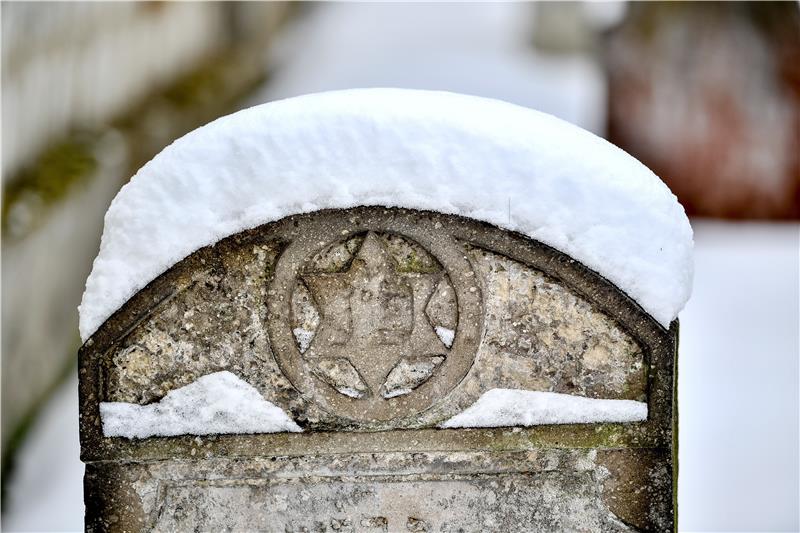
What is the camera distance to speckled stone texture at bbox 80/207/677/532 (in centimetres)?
184

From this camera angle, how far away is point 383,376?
1.88 m

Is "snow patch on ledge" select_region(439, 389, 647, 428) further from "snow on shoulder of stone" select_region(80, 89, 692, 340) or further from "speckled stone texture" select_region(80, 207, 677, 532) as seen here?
"snow on shoulder of stone" select_region(80, 89, 692, 340)

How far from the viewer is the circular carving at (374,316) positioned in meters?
1.83

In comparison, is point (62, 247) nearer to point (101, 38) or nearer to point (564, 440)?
point (101, 38)

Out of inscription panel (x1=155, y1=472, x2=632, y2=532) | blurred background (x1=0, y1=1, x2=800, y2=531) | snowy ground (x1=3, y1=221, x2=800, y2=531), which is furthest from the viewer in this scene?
blurred background (x1=0, y1=1, x2=800, y2=531)

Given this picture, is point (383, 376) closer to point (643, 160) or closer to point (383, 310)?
point (383, 310)

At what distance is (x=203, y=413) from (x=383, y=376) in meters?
0.35

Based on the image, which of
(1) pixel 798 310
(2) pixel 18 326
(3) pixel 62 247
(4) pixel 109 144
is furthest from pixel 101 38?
(1) pixel 798 310

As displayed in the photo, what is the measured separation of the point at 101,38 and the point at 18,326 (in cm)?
204

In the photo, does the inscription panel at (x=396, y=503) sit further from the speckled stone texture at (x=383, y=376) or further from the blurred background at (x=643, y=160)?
the blurred background at (x=643, y=160)

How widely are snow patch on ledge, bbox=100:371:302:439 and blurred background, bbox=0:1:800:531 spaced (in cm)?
148

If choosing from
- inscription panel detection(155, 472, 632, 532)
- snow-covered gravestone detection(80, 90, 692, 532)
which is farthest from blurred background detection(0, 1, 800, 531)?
snow-covered gravestone detection(80, 90, 692, 532)

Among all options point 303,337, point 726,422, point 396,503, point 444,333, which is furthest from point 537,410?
point 726,422

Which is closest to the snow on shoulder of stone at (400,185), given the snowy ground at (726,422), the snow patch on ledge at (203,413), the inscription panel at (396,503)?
the snow patch on ledge at (203,413)
